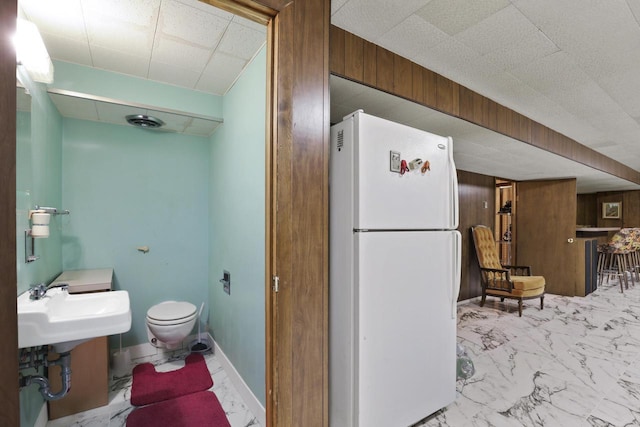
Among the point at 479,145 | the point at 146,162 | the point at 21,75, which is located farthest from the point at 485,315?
the point at 21,75

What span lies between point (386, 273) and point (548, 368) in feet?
7.14

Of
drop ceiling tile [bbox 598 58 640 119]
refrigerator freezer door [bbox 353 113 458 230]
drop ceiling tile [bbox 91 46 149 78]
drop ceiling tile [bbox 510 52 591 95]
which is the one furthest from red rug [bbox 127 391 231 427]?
drop ceiling tile [bbox 598 58 640 119]

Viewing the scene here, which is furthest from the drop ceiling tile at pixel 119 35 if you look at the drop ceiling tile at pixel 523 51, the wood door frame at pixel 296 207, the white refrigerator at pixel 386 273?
the drop ceiling tile at pixel 523 51

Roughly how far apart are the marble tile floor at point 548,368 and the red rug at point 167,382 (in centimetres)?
172

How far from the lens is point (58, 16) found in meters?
1.72

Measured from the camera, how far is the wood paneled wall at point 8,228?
86 cm

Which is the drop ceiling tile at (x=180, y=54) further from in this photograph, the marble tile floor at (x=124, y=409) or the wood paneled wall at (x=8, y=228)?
the marble tile floor at (x=124, y=409)

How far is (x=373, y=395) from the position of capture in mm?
1638

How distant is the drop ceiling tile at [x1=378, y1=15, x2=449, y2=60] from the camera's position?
1.69 m

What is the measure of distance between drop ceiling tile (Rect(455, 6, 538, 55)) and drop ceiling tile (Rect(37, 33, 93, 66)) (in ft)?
7.65

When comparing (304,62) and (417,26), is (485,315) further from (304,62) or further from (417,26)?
(304,62)

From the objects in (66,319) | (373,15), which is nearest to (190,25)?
(373,15)

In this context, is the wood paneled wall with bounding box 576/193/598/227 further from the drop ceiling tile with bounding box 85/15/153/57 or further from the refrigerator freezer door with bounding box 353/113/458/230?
the drop ceiling tile with bounding box 85/15/153/57

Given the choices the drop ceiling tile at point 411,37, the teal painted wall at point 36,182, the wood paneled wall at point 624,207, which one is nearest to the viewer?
the teal painted wall at point 36,182
